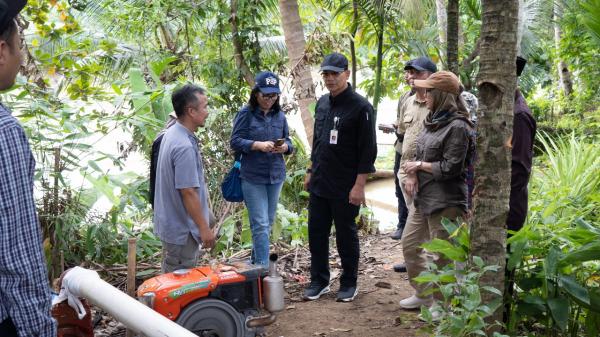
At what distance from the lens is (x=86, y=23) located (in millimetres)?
16297

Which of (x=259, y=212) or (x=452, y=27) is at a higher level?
(x=452, y=27)

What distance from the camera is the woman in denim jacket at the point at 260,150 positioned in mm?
5703

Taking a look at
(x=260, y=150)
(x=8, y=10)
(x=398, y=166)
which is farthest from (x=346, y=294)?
(x=8, y=10)

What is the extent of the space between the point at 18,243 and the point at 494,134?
8.35ft

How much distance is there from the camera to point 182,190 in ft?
14.6

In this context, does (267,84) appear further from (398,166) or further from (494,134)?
(398,166)

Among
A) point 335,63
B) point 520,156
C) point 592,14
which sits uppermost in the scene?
point 592,14

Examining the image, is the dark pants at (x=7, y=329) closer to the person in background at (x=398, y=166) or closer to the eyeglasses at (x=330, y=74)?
the eyeglasses at (x=330, y=74)

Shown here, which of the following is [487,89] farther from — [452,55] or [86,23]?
[86,23]

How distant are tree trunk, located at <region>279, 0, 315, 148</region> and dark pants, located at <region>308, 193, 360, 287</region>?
2974 millimetres

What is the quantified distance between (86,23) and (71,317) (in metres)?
14.5

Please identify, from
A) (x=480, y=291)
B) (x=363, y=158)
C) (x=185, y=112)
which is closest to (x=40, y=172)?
(x=185, y=112)

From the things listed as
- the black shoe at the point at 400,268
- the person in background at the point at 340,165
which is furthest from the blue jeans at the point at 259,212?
the black shoe at the point at 400,268

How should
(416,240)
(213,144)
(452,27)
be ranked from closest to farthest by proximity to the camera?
(416,240) < (452,27) < (213,144)
